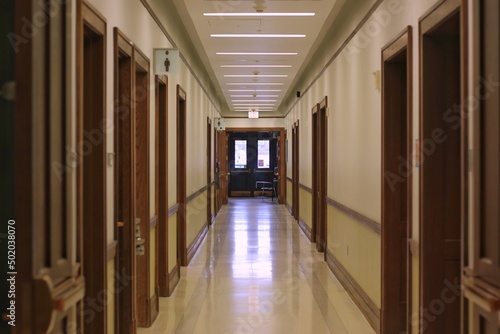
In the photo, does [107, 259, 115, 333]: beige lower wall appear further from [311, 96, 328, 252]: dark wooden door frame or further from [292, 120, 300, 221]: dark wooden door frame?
[292, 120, 300, 221]: dark wooden door frame

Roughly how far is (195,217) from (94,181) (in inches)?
252

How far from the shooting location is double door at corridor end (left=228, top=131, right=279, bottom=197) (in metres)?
24.3

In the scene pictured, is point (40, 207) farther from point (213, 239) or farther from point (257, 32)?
point (213, 239)

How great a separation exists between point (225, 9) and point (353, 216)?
289 centimetres

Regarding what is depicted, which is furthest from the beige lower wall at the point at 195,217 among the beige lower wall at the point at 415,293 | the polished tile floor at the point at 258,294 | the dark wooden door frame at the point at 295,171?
the beige lower wall at the point at 415,293

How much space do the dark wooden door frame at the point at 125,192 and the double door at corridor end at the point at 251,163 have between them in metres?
19.5

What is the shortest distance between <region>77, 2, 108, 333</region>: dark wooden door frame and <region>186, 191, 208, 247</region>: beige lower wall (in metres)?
4.98

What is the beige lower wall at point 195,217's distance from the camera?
29.7 ft

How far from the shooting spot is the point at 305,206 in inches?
498

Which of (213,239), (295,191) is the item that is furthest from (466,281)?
(295,191)

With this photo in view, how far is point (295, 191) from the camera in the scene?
15.0 m

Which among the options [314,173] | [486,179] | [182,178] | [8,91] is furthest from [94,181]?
A: [314,173]

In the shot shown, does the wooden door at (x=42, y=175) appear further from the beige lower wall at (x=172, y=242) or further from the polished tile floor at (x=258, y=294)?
the beige lower wall at (x=172, y=242)

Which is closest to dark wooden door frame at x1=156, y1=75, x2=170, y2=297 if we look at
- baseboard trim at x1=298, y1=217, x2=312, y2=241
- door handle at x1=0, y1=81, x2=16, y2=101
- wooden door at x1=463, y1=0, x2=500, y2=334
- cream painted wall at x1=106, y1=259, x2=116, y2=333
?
cream painted wall at x1=106, y1=259, x2=116, y2=333
